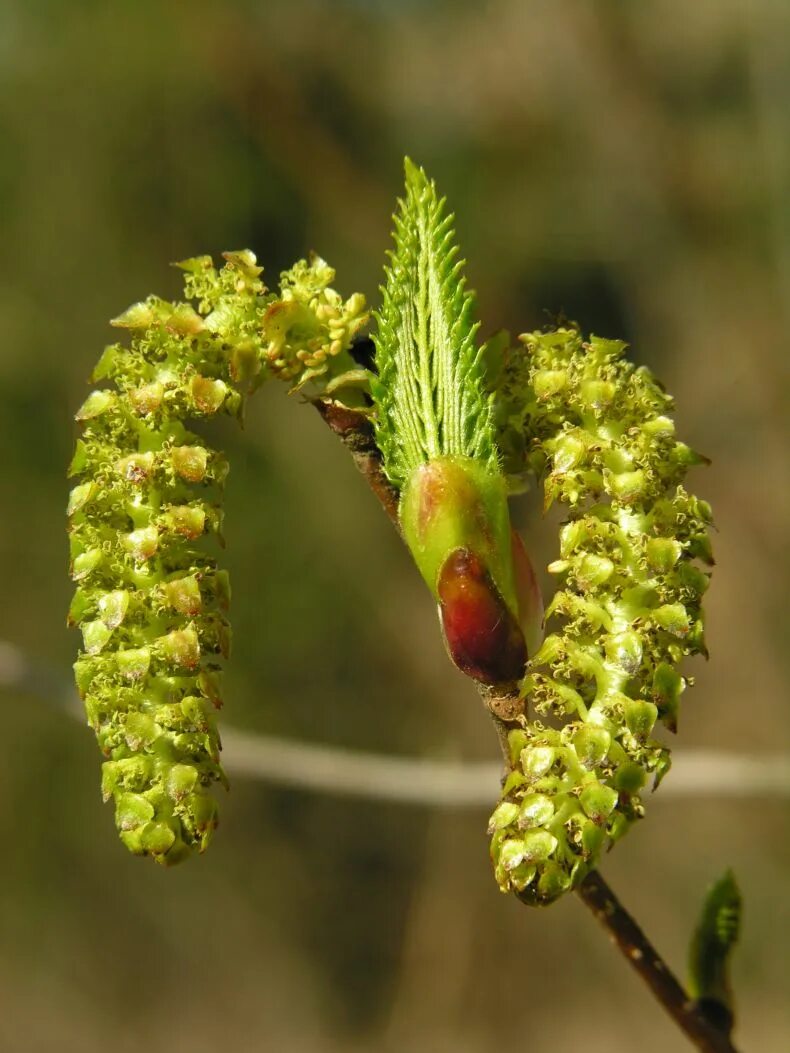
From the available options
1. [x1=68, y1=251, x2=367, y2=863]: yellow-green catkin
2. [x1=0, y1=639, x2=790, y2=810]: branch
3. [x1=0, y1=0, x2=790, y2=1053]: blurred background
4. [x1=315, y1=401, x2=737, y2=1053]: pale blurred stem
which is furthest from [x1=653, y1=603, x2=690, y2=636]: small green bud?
[x1=0, y1=0, x2=790, y2=1053]: blurred background

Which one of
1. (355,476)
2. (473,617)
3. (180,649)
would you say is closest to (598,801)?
(473,617)

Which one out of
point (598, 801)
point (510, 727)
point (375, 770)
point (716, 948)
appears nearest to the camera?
point (598, 801)

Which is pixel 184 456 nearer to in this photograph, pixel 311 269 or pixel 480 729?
pixel 311 269

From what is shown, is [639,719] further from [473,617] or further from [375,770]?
[375,770]

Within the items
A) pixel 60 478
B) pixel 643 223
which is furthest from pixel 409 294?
pixel 60 478

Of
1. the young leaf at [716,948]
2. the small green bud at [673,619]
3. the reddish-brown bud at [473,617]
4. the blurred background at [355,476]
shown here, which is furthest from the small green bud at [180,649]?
the blurred background at [355,476]
